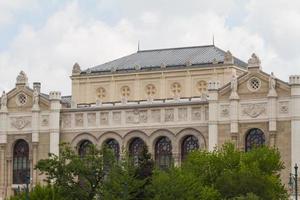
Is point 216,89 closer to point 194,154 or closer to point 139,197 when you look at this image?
point 194,154

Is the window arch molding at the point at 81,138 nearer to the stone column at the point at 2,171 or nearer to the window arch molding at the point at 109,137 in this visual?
the window arch molding at the point at 109,137

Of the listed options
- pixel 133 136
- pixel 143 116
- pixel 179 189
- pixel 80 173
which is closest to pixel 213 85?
pixel 143 116

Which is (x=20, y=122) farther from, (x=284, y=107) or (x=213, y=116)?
(x=284, y=107)

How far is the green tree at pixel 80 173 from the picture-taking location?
8956cm

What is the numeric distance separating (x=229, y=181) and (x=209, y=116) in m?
21.8

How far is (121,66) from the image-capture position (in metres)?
127

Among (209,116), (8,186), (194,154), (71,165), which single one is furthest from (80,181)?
(8,186)

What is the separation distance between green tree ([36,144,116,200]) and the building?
21287mm

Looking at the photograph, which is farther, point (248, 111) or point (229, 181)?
point (248, 111)

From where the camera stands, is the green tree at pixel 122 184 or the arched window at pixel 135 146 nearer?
the green tree at pixel 122 184

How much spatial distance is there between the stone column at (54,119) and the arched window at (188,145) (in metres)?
14.1

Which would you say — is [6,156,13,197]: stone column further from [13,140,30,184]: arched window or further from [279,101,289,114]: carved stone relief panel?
[279,101,289,114]: carved stone relief panel

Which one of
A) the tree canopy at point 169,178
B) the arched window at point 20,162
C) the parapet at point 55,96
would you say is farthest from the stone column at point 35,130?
the tree canopy at point 169,178

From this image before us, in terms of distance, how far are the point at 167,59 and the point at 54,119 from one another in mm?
14986
